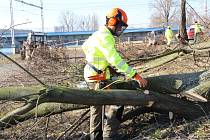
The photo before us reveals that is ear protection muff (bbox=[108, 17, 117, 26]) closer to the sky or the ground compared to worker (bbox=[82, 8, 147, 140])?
closer to the sky

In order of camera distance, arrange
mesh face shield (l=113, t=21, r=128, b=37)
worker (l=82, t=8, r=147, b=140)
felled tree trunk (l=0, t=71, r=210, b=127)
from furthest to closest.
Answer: mesh face shield (l=113, t=21, r=128, b=37), worker (l=82, t=8, r=147, b=140), felled tree trunk (l=0, t=71, r=210, b=127)

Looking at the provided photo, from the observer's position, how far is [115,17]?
536 centimetres

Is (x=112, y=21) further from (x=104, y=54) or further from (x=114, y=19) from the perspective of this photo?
(x=104, y=54)

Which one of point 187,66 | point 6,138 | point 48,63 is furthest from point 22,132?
point 48,63

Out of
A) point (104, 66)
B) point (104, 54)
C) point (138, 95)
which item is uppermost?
point (104, 54)

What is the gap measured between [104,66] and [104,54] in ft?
0.70

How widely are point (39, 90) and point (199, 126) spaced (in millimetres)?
2133

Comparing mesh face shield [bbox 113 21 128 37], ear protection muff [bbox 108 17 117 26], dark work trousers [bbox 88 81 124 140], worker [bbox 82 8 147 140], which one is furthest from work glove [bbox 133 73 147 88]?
ear protection muff [bbox 108 17 117 26]

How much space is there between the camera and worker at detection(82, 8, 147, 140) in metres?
5.26

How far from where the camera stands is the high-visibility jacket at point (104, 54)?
5152 millimetres

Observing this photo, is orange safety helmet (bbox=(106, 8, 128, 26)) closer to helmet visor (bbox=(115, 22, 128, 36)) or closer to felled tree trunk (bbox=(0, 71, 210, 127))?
helmet visor (bbox=(115, 22, 128, 36))

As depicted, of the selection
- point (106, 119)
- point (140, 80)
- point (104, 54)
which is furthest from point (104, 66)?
point (106, 119)

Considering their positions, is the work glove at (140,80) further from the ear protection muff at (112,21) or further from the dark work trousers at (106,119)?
the ear protection muff at (112,21)

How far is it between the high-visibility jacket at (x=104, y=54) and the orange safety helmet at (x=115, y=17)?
0.33 feet
